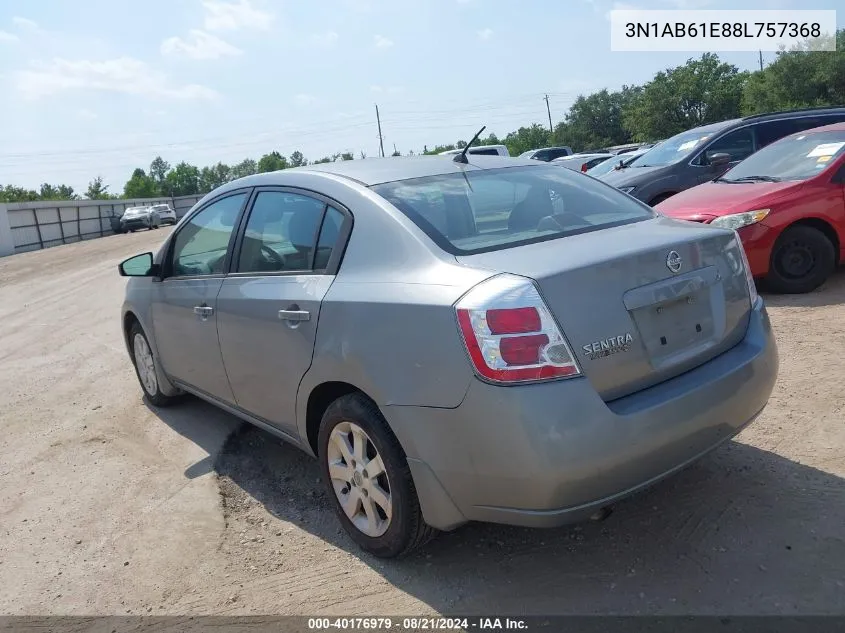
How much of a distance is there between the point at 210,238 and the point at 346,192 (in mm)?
1383

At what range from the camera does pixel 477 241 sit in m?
3.02

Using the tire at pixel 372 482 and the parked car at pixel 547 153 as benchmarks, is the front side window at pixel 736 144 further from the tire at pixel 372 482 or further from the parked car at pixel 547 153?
the parked car at pixel 547 153

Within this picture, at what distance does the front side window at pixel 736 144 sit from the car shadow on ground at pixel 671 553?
695cm

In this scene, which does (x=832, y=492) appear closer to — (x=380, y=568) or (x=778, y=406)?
(x=778, y=406)

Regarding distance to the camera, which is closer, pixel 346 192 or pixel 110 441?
pixel 346 192

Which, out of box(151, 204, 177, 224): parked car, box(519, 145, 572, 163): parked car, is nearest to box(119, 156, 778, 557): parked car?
box(519, 145, 572, 163): parked car

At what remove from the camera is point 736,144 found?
9695mm

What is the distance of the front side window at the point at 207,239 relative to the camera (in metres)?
4.18

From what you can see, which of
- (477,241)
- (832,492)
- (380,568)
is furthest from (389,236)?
(832,492)

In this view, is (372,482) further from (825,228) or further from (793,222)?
(825,228)

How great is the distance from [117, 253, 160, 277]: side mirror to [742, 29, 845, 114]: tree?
52890 mm

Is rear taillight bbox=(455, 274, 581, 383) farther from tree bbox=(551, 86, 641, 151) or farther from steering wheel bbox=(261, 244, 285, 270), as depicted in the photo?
tree bbox=(551, 86, 641, 151)

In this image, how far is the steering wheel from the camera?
3.60 meters

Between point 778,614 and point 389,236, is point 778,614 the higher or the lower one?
the lower one
